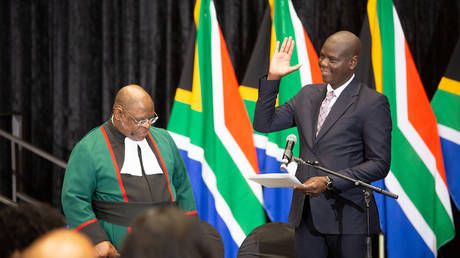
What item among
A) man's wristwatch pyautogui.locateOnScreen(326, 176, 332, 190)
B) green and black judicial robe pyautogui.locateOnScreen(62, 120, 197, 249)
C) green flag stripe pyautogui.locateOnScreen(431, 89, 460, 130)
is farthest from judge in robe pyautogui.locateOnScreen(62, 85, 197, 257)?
green flag stripe pyautogui.locateOnScreen(431, 89, 460, 130)

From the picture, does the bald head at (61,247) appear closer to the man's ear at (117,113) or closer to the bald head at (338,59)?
the man's ear at (117,113)

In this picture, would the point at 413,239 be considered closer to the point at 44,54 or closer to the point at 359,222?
the point at 359,222

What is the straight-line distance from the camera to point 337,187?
2.95 m

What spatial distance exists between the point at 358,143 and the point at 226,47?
2.29 meters

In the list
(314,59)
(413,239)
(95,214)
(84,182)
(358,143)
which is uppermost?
(314,59)

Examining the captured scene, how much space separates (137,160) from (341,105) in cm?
115

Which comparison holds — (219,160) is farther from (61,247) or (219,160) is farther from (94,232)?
(61,247)

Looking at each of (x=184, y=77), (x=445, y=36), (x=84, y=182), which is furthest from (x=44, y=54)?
(x=445, y=36)

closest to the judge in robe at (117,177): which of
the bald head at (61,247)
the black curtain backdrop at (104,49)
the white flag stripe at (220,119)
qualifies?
the white flag stripe at (220,119)

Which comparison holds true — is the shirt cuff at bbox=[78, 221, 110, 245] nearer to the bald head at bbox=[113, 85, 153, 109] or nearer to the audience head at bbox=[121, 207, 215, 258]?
the bald head at bbox=[113, 85, 153, 109]

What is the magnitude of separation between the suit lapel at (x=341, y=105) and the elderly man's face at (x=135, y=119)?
927 millimetres

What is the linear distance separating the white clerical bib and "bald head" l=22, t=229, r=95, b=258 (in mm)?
1990

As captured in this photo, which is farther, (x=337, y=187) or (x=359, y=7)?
(x=359, y=7)

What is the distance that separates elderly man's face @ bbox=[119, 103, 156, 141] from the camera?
3176mm
